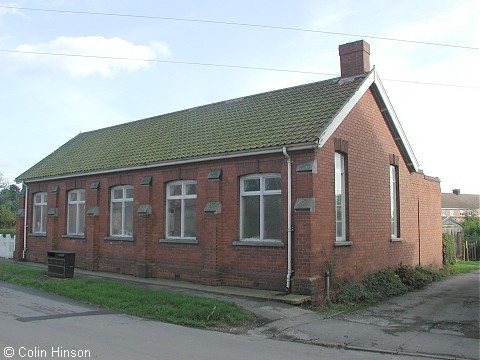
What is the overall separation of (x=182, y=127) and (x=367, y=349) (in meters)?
13.4

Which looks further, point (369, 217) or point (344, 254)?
point (369, 217)

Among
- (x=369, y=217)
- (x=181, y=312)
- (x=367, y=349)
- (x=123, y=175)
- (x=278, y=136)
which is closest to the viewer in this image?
(x=367, y=349)

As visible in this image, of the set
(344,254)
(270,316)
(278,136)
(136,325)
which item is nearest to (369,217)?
(344,254)

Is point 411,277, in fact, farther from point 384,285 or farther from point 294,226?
point 294,226

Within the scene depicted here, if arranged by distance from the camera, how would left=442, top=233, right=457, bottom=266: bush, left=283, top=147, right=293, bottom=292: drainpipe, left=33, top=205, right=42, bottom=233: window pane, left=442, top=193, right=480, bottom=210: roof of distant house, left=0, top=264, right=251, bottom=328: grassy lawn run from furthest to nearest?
1. left=442, top=193, right=480, bottom=210: roof of distant house
2. left=33, top=205, right=42, bottom=233: window pane
3. left=442, top=233, right=457, bottom=266: bush
4. left=283, top=147, right=293, bottom=292: drainpipe
5. left=0, top=264, right=251, bottom=328: grassy lawn

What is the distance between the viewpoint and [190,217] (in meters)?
16.4

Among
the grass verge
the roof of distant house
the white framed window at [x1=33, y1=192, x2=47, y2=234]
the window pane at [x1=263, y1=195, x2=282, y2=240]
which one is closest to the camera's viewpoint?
the grass verge

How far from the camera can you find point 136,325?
→ 9.85m

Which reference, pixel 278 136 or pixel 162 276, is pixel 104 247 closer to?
pixel 162 276

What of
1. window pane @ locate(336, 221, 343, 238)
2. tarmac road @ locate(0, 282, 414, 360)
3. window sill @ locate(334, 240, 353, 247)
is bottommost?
tarmac road @ locate(0, 282, 414, 360)

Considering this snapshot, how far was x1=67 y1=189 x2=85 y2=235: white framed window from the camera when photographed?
21.4m

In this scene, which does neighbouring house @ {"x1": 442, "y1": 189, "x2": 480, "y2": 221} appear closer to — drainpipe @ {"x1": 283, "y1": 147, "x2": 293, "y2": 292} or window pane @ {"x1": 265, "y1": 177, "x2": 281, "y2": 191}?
window pane @ {"x1": 265, "y1": 177, "x2": 281, "y2": 191}

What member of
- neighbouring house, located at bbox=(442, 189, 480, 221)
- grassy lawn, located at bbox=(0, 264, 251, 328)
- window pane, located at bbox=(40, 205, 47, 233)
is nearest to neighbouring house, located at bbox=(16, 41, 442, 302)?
window pane, located at bbox=(40, 205, 47, 233)

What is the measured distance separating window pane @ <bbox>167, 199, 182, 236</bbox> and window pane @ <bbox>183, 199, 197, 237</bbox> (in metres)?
0.32
